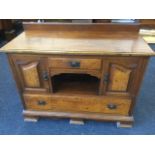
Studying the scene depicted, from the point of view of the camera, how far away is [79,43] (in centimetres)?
126

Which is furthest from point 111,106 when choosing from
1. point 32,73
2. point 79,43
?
point 32,73

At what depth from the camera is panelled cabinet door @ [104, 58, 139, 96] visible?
118cm

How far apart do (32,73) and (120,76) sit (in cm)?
66

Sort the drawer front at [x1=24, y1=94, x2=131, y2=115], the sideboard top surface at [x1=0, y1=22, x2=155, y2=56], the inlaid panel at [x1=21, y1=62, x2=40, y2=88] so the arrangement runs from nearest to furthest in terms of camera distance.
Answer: the sideboard top surface at [x1=0, y1=22, x2=155, y2=56], the inlaid panel at [x1=21, y1=62, x2=40, y2=88], the drawer front at [x1=24, y1=94, x2=131, y2=115]

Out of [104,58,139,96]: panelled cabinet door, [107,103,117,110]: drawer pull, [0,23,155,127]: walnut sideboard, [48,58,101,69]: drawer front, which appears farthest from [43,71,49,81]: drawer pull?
[107,103,117,110]: drawer pull

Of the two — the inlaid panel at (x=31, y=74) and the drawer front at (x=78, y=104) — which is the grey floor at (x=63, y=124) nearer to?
the drawer front at (x=78, y=104)

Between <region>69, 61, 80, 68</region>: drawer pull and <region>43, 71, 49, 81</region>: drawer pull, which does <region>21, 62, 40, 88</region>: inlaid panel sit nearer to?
<region>43, 71, 49, 81</region>: drawer pull

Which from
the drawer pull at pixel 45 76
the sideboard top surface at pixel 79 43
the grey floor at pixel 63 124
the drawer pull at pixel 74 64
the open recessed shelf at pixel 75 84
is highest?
the sideboard top surface at pixel 79 43

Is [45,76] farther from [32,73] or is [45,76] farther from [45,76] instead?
[32,73]

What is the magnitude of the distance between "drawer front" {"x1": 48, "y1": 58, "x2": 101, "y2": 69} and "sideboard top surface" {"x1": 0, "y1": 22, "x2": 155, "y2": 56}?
0.22 feet

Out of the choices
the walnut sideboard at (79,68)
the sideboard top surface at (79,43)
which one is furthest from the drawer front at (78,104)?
the sideboard top surface at (79,43)

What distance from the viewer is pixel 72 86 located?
1.53 metres

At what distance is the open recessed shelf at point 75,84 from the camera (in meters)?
1.46

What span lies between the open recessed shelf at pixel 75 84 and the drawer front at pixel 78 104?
6 cm
